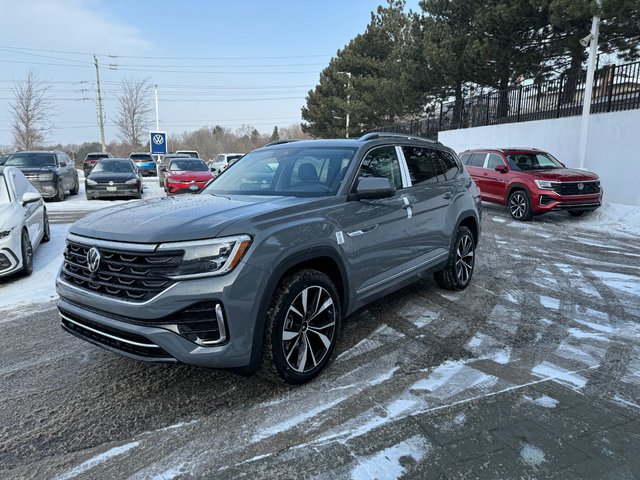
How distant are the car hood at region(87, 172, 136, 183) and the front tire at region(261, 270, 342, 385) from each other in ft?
48.1

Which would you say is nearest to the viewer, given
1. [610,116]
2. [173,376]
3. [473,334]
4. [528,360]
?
[173,376]

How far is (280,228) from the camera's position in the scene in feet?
10.2

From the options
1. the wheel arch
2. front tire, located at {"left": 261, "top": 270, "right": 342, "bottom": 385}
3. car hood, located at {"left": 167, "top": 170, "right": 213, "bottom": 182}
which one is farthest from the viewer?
car hood, located at {"left": 167, "top": 170, "right": 213, "bottom": 182}

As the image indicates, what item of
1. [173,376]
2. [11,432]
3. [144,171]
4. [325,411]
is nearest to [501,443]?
[325,411]

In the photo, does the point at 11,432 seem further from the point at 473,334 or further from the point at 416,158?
the point at 416,158

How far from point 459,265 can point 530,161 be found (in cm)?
816

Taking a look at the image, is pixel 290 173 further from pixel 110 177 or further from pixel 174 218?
pixel 110 177

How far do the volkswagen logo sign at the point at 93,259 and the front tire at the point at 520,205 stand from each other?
10819 mm

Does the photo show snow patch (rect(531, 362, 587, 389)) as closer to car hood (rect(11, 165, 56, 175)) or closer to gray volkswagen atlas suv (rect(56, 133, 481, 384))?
gray volkswagen atlas suv (rect(56, 133, 481, 384))

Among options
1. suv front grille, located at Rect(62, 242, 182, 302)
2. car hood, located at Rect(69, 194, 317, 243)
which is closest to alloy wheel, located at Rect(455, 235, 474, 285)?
car hood, located at Rect(69, 194, 317, 243)

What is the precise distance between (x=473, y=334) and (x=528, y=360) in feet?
2.10

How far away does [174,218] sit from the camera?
311 cm

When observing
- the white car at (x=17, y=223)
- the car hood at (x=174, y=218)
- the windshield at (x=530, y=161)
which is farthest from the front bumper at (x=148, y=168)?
the car hood at (x=174, y=218)

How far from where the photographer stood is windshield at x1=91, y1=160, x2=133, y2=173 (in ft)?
55.6
